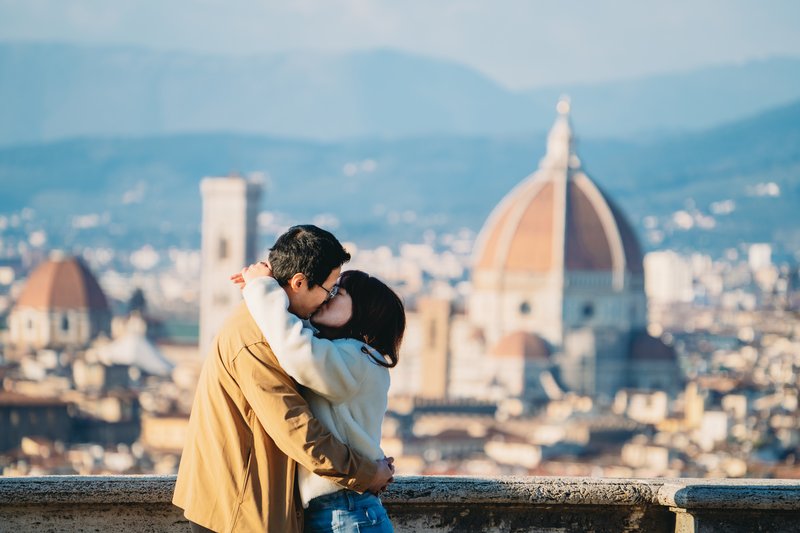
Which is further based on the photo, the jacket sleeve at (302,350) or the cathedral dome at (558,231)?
→ the cathedral dome at (558,231)

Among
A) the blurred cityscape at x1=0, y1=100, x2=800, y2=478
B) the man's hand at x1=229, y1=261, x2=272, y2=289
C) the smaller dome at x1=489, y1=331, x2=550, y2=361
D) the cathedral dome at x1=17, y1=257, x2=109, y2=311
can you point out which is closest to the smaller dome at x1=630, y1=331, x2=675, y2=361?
the blurred cityscape at x1=0, y1=100, x2=800, y2=478

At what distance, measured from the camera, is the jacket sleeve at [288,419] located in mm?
5133

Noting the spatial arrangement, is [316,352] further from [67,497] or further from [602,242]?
[602,242]

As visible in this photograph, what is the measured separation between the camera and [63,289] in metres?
82.3

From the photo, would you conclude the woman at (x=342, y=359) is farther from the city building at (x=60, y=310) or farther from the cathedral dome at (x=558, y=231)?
the city building at (x=60, y=310)

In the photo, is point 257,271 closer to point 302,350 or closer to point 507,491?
point 302,350

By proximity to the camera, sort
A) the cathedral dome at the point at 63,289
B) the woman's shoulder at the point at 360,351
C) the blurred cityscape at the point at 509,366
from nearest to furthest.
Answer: the woman's shoulder at the point at 360,351 → the blurred cityscape at the point at 509,366 → the cathedral dome at the point at 63,289

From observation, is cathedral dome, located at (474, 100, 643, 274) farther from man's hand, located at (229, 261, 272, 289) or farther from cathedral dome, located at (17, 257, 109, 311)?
man's hand, located at (229, 261, 272, 289)

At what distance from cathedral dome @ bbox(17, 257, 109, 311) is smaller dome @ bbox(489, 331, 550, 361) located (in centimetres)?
1747

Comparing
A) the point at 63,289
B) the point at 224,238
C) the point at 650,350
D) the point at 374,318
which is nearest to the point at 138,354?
the point at 63,289

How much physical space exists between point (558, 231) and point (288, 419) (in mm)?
72727

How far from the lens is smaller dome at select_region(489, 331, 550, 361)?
235 ft

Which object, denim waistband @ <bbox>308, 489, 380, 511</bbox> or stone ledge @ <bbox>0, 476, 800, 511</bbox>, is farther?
stone ledge @ <bbox>0, 476, 800, 511</bbox>

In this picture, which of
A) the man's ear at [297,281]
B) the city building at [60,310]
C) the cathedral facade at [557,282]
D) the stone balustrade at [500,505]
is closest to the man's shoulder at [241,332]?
the man's ear at [297,281]
